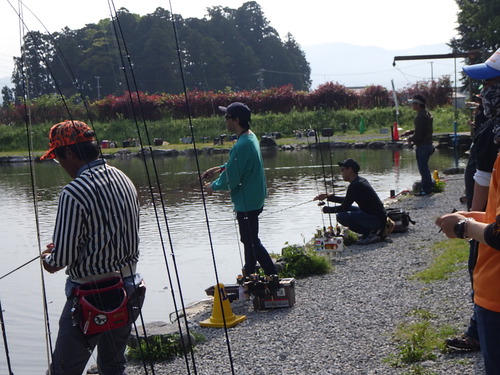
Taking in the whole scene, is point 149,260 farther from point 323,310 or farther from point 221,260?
point 323,310

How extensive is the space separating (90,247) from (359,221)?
6743 millimetres

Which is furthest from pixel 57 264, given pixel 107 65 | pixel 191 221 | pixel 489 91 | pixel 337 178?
pixel 107 65

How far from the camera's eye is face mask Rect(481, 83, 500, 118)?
128 inches

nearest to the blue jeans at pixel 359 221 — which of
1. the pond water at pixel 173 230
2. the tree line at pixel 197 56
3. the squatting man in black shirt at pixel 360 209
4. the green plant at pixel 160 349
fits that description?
the squatting man in black shirt at pixel 360 209

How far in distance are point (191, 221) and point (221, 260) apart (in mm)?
4098

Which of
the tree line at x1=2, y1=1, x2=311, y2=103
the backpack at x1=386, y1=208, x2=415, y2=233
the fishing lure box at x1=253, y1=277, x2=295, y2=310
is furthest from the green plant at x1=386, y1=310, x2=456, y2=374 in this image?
the tree line at x1=2, y1=1, x2=311, y2=103

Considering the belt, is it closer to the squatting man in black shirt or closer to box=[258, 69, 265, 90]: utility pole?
the squatting man in black shirt

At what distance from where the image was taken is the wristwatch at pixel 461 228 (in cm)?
304

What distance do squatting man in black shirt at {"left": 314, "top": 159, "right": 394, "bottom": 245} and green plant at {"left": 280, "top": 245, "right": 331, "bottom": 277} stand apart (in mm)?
879

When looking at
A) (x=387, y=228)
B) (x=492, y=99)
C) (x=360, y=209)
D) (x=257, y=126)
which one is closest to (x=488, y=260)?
(x=492, y=99)

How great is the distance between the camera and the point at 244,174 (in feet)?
22.9

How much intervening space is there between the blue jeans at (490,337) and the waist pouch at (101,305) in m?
1.74

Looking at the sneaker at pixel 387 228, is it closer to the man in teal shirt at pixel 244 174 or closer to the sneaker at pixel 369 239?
the sneaker at pixel 369 239

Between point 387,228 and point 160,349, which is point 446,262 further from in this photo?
point 160,349
